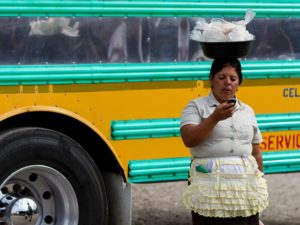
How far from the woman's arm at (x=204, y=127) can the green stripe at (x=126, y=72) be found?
124 cm

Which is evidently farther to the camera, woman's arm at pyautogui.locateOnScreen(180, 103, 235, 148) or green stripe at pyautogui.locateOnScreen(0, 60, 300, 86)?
green stripe at pyautogui.locateOnScreen(0, 60, 300, 86)

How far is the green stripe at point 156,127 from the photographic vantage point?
599 cm

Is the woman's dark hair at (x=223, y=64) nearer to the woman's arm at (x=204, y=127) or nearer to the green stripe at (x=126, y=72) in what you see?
the woman's arm at (x=204, y=127)

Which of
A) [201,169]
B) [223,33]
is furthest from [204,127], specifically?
[223,33]

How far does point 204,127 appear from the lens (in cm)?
464

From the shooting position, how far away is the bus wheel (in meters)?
5.75

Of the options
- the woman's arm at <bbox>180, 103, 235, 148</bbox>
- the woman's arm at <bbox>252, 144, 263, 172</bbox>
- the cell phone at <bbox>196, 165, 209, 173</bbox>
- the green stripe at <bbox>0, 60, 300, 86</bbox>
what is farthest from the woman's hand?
the green stripe at <bbox>0, 60, 300, 86</bbox>

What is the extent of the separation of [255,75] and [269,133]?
1.31 ft

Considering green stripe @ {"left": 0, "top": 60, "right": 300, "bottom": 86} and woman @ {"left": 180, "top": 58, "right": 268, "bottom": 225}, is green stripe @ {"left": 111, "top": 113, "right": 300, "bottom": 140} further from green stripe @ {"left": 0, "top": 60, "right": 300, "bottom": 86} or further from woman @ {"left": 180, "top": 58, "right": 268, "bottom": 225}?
woman @ {"left": 180, "top": 58, "right": 268, "bottom": 225}

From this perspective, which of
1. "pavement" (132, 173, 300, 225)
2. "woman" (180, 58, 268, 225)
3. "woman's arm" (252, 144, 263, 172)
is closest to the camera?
"woman" (180, 58, 268, 225)

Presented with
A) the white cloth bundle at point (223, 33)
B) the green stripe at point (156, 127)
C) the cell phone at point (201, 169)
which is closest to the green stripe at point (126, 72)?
the green stripe at point (156, 127)

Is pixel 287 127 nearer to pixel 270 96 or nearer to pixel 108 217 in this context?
pixel 270 96

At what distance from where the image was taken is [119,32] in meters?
5.96

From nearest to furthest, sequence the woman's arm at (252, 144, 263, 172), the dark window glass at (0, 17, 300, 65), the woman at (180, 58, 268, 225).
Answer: the woman at (180, 58, 268, 225)
the woman's arm at (252, 144, 263, 172)
the dark window glass at (0, 17, 300, 65)
